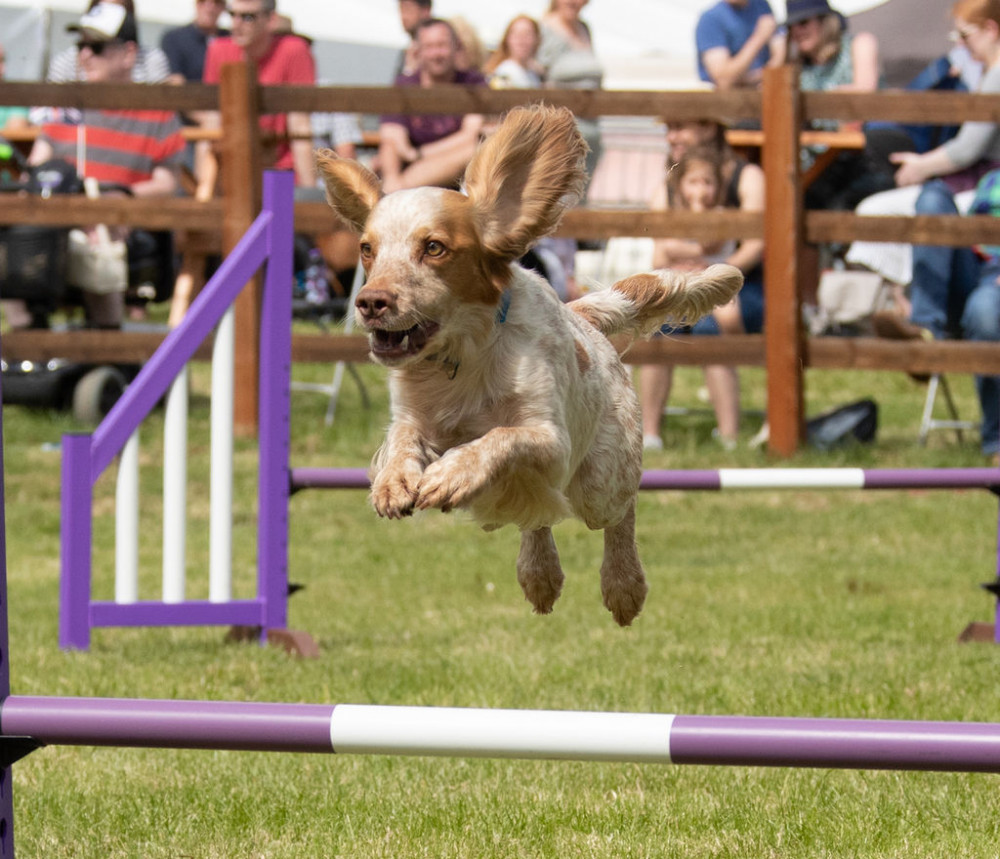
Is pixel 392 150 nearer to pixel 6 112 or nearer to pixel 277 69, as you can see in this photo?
pixel 277 69

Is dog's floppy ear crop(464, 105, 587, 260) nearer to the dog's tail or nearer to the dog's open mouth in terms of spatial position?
the dog's open mouth

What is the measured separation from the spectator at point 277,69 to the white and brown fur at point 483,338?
6.08 metres

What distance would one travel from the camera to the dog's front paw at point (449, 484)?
8.05 ft

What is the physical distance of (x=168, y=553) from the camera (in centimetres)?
529

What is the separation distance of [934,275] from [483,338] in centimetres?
672

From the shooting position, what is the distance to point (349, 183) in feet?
8.94

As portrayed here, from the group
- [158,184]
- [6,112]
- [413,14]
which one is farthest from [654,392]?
[6,112]

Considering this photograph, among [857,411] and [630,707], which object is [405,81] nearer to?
[857,411]

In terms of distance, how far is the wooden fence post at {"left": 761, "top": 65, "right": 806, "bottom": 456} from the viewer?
839 centimetres

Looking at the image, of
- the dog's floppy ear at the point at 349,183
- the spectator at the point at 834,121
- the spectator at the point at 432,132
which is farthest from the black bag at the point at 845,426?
the dog's floppy ear at the point at 349,183

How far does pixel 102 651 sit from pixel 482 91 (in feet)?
12.6

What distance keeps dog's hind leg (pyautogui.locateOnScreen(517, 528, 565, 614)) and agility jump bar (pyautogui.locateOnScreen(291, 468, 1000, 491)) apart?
5.07 ft

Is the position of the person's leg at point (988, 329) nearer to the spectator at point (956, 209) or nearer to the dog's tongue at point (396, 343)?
the spectator at point (956, 209)

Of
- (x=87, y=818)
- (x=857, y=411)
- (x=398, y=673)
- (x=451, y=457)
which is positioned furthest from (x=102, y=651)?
(x=857, y=411)
